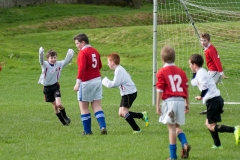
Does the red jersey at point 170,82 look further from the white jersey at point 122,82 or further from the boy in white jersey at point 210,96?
the white jersey at point 122,82

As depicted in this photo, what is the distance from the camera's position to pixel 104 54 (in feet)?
95.3

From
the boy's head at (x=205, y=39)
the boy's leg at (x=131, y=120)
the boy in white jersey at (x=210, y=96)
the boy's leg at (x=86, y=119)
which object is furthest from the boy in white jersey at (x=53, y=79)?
the boy in white jersey at (x=210, y=96)

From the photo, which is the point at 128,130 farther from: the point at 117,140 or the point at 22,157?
the point at 22,157

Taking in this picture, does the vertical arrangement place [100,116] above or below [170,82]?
below

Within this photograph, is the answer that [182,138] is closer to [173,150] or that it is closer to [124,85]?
[173,150]

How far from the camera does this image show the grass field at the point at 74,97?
9516mm

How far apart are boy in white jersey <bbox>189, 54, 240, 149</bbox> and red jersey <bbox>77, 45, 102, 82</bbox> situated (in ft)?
7.06

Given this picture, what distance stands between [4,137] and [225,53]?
13.7m

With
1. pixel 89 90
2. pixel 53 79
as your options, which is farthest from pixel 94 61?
pixel 53 79

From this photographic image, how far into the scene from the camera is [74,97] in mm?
20125

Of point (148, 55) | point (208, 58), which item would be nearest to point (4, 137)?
point (208, 58)

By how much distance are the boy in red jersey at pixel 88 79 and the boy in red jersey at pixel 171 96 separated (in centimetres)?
241

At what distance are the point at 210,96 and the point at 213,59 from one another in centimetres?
425

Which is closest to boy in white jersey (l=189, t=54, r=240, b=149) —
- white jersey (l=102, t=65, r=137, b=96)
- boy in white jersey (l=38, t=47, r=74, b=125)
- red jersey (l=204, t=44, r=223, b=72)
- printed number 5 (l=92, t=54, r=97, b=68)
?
white jersey (l=102, t=65, r=137, b=96)
